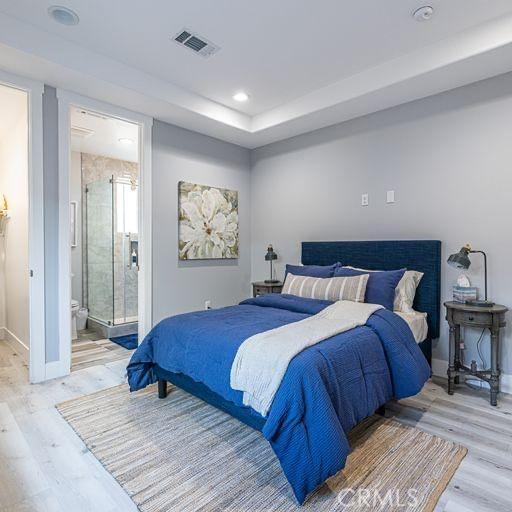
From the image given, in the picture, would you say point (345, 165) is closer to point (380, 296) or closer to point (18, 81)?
point (380, 296)

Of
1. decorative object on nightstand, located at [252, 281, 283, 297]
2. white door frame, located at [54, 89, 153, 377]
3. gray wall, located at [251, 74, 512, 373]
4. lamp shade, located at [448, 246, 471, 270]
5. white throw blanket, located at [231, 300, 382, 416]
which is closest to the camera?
white throw blanket, located at [231, 300, 382, 416]

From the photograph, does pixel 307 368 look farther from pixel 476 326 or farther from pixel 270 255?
pixel 270 255

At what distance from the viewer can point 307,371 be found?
160 centimetres

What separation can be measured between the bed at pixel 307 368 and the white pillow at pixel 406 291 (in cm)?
8

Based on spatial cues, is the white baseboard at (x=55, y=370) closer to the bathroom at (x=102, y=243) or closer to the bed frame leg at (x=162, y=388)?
the bed frame leg at (x=162, y=388)

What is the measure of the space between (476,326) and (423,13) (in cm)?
227

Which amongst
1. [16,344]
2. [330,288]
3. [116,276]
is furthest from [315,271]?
[16,344]

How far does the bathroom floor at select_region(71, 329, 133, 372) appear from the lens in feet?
11.1

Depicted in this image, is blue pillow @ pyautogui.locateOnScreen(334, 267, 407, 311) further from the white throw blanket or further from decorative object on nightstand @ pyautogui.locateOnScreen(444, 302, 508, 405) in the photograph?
the white throw blanket

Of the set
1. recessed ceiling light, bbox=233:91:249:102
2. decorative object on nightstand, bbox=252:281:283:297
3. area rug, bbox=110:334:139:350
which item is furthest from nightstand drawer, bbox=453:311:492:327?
area rug, bbox=110:334:139:350

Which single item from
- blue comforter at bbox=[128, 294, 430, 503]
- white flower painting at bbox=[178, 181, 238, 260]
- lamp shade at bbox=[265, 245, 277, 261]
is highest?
white flower painting at bbox=[178, 181, 238, 260]

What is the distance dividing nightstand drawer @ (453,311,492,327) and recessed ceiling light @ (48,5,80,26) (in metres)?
3.52

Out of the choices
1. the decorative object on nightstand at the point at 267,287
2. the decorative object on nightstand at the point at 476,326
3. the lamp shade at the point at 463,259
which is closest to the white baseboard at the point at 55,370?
the decorative object on nightstand at the point at 267,287

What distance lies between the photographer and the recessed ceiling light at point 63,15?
2.24 metres
